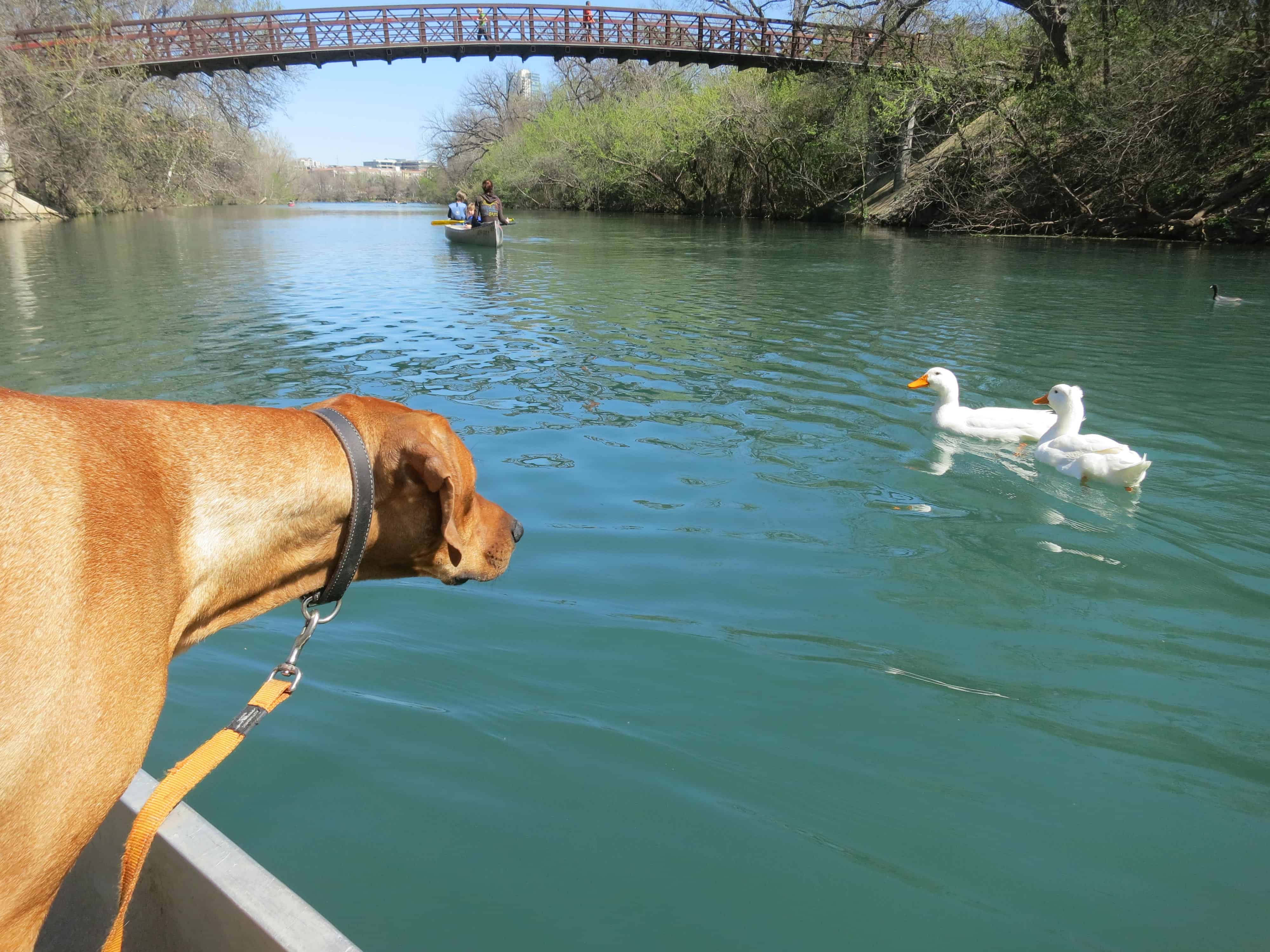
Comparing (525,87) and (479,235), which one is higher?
(525,87)

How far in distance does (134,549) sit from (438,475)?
76cm

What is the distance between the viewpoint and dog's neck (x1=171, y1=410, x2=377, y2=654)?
2.06m

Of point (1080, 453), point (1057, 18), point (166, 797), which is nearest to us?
point (166, 797)

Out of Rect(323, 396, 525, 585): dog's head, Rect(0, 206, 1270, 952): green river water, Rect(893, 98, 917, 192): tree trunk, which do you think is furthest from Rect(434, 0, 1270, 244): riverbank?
Rect(323, 396, 525, 585): dog's head

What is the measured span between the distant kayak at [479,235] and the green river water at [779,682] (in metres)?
15.7

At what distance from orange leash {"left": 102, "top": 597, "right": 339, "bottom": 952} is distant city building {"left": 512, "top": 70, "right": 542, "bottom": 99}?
95.1m

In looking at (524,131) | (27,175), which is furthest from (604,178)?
(27,175)

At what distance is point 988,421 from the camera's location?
7.64 metres

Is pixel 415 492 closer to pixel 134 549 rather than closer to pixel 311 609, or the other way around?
pixel 311 609

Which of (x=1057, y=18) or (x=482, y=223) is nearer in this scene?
(x=482, y=223)

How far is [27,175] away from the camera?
43.2m

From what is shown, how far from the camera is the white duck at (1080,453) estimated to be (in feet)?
20.4

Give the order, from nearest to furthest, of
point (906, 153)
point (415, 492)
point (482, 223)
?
point (415, 492)
point (482, 223)
point (906, 153)

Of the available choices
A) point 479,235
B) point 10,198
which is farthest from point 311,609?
point 10,198
